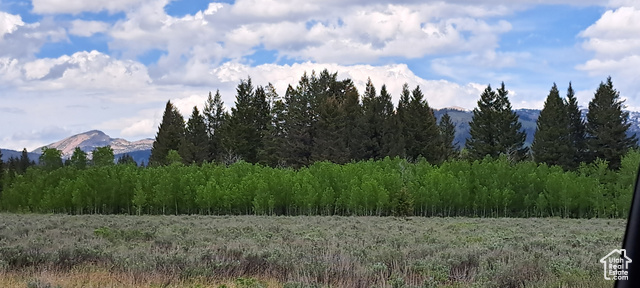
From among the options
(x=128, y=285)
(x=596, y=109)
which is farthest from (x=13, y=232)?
(x=596, y=109)

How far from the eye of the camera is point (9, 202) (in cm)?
5812

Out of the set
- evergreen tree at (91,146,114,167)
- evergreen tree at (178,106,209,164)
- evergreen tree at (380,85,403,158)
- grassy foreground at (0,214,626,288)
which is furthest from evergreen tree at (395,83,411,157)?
grassy foreground at (0,214,626,288)

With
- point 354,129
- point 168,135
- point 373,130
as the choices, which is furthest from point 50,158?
point 373,130

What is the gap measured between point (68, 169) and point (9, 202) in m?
6.55

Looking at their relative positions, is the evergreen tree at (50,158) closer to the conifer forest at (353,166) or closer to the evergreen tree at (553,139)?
the conifer forest at (353,166)

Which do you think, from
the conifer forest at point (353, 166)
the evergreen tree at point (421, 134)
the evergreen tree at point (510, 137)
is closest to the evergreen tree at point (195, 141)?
the conifer forest at point (353, 166)

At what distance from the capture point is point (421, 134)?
7288cm

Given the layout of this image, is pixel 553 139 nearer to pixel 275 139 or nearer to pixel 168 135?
pixel 275 139

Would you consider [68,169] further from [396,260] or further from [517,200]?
[396,260]

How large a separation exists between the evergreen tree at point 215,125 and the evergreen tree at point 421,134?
89.9ft

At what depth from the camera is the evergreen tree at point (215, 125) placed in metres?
86.7

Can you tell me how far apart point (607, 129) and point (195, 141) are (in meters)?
54.4

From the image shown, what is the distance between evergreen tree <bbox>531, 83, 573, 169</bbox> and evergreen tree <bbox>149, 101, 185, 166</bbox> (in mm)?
49944

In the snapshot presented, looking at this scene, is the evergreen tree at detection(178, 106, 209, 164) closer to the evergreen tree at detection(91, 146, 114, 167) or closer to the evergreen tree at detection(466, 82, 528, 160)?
the evergreen tree at detection(91, 146, 114, 167)
